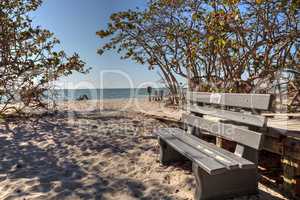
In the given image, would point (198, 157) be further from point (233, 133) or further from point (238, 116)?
point (238, 116)

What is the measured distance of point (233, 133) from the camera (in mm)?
3020

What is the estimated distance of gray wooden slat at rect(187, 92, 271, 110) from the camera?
2.65m

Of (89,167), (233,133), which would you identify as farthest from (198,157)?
(89,167)

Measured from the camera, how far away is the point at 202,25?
23.6ft

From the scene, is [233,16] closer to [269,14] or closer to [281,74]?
[269,14]

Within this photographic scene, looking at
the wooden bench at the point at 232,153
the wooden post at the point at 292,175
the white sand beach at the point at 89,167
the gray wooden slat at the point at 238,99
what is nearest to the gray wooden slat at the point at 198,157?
the wooden bench at the point at 232,153

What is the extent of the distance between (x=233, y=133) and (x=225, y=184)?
55 cm

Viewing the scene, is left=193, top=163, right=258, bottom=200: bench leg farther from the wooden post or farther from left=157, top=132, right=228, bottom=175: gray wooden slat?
the wooden post

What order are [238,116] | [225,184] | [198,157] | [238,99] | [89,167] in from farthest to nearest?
[89,167], [238,99], [238,116], [225,184], [198,157]

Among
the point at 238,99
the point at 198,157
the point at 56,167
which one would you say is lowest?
the point at 56,167

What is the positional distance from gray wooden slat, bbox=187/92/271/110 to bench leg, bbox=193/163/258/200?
28.1 inches

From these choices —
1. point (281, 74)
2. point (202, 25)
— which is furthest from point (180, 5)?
point (281, 74)

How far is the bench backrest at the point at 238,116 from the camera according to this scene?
8.65ft

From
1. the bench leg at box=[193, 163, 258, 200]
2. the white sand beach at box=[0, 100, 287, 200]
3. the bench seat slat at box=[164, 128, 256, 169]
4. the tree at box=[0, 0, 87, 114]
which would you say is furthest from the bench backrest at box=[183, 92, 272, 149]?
the tree at box=[0, 0, 87, 114]
